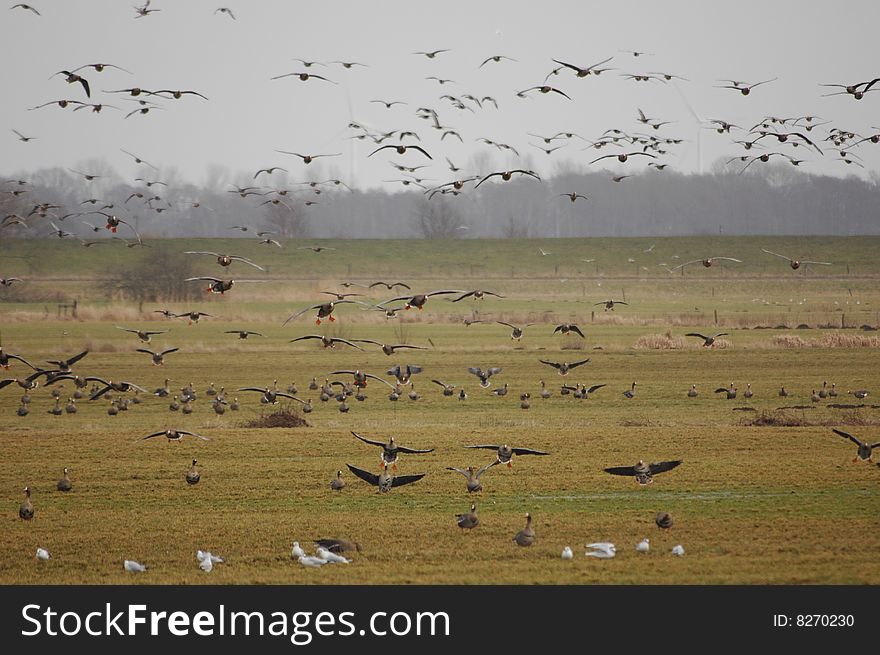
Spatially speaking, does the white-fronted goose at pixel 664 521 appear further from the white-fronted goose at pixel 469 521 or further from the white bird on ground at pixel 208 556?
the white bird on ground at pixel 208 556

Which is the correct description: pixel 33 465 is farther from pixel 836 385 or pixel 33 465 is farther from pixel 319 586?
pixel 836 385

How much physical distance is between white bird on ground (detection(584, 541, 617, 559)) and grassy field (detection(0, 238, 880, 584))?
7.9 inches

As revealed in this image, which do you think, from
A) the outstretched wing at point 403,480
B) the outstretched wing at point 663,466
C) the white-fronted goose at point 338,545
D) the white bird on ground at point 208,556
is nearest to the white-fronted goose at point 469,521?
the outstretched wing at point 403,480

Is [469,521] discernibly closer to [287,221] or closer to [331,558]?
[331,558]

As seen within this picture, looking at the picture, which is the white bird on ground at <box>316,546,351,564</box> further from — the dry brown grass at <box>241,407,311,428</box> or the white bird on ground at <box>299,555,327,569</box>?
the dry brown grass at <box>241,407,311,428</box>

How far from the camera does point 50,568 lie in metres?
15.7

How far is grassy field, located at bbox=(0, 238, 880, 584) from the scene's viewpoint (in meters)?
16.0

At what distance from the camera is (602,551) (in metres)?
15.9

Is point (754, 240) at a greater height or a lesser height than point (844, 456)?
greater

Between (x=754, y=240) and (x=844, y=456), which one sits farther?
(x=754, y=240)

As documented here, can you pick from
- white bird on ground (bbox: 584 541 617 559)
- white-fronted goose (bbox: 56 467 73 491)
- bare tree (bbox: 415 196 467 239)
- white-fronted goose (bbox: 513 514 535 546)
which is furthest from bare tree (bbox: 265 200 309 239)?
white bird on ground (bbox: 584 541 617 559)

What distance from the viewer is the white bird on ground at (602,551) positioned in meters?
15.8

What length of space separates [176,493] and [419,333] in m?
38.6

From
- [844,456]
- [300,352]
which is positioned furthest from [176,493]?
[300,352]
